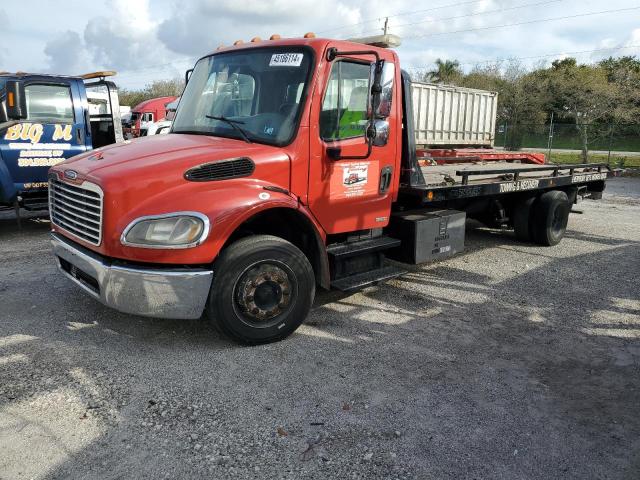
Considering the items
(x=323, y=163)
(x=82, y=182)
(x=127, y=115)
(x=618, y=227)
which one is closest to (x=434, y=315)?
(x=323, y=163)

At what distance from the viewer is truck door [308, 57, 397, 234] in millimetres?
4602

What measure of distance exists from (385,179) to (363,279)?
1.01 m

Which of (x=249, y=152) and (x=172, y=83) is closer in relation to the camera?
(x=249, y=152)

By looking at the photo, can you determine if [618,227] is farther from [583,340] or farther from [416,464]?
[416,464]

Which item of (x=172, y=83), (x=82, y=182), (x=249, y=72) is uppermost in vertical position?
(x=172, y=83)

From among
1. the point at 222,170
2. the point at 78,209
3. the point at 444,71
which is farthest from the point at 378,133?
the point at 444,71

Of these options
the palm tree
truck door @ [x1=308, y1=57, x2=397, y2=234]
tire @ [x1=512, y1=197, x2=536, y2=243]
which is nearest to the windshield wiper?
truck door @ [x1=308, y1=57, x2=397, y2=234]

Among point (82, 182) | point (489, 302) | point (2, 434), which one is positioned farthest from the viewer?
point (489, 302)

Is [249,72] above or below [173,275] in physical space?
above

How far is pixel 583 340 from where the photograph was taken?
4.71m

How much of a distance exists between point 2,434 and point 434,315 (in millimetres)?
3690

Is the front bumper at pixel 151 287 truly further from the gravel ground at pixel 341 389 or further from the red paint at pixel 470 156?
the red paint at pixel 470 156

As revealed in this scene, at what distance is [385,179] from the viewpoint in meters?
5.22

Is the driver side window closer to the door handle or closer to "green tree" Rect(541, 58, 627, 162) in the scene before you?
the door handle
